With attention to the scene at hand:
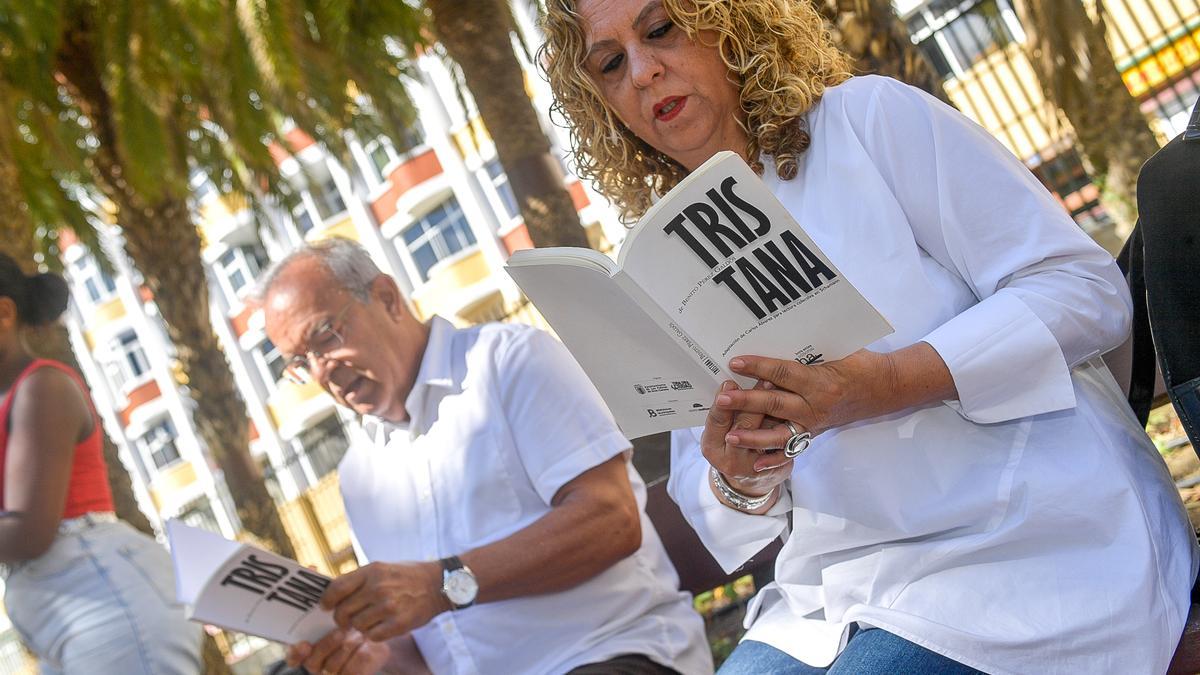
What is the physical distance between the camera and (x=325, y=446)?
26203 mm

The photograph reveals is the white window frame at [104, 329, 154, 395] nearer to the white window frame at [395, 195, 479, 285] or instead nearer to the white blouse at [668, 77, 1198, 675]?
the white window frame at [395, 195, 479, 285]

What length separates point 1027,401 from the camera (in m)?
1.77

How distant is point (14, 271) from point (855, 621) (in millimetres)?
2991

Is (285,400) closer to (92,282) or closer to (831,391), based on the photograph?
(92,282)

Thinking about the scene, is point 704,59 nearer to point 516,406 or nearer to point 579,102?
point 579,102

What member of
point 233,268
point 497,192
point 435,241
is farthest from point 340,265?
point 233,268

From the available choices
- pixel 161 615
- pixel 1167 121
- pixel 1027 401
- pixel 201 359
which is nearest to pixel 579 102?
pixel 1027 401

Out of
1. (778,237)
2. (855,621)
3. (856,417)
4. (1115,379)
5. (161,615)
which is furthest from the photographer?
(161,615)

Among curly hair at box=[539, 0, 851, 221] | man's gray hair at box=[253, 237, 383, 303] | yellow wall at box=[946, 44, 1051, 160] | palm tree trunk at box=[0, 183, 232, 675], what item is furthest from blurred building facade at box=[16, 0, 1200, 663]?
curly hair at box=[539, 0, 851, 221]

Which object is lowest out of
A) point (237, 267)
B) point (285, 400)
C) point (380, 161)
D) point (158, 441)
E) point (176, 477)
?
point (176, 477)

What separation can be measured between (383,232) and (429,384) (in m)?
27.8

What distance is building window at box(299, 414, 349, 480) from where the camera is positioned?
60.7 feet

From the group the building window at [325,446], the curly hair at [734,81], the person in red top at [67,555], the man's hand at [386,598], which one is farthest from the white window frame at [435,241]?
the curly hair at [734,81]

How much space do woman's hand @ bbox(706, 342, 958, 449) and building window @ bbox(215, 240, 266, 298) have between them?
3432 centimetres
